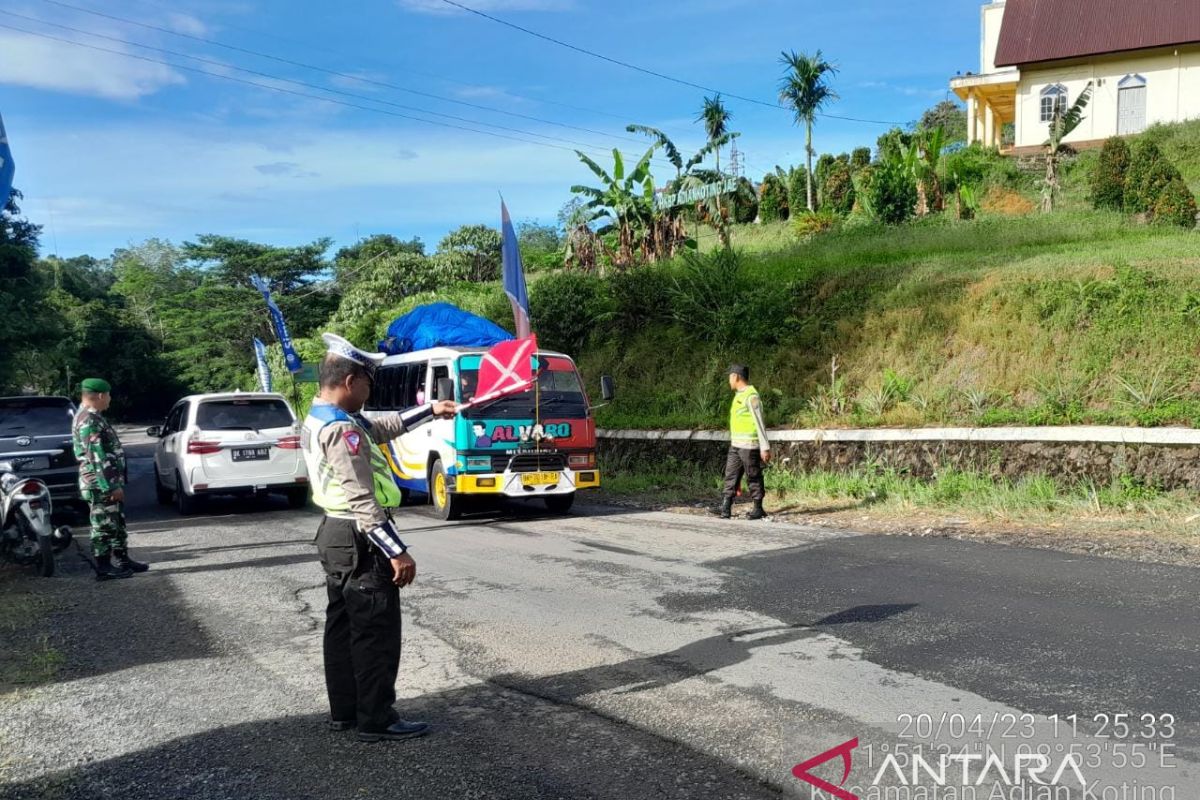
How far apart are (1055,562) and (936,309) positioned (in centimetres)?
823

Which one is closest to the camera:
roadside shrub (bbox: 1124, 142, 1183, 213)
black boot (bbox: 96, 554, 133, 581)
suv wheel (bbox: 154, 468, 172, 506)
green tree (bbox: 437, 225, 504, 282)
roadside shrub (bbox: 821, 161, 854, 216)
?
black boot (bbox: 96, 554, 133, 581)

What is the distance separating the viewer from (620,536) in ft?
35.2

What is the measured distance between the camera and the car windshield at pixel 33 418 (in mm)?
13586

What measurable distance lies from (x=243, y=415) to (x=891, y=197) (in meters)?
19.3

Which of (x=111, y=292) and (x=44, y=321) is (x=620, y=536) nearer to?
(x=44, y=321)

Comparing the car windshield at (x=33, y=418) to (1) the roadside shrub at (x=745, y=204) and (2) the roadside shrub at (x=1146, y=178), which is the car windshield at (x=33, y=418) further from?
(1) the roadside shrub at (x=745, y=204)

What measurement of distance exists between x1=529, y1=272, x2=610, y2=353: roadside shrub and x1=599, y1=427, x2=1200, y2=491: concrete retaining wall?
676cm

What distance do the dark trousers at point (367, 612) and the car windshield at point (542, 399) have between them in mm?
7520

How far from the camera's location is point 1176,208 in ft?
68.8

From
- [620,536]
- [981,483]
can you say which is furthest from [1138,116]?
[620,536]

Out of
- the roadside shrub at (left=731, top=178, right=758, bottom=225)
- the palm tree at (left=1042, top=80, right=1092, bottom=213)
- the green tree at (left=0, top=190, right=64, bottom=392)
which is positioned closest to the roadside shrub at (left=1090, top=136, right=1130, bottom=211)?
the palm tree at (left=1042, top=80, right=1092, bottom=213)

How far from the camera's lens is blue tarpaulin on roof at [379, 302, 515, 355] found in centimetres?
Answer: 1534

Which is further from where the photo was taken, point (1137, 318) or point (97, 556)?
point (1137, 318)

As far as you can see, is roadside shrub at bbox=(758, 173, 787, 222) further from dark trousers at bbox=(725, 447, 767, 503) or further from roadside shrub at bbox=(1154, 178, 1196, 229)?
dark trousers at bbox=(725, 447, 767, 503)
